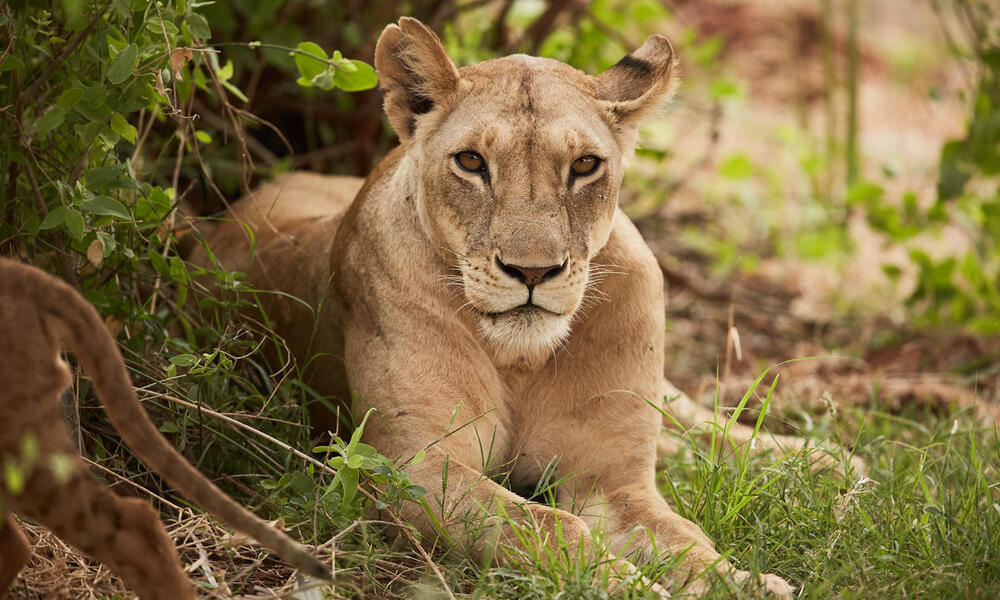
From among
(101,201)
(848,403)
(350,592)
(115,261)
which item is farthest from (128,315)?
(848,403)

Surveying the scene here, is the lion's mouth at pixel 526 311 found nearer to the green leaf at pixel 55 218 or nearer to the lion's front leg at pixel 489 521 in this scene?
the lion's front leg at pixel 489 521

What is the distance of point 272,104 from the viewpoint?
6.14m

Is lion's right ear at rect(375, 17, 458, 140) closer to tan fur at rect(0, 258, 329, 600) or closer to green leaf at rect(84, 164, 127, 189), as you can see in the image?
green leaf at rect(84, 164, 127, 189)

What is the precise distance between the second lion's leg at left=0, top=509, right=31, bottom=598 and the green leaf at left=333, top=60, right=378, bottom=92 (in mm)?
1831

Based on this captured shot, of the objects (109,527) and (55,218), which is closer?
(109,527)

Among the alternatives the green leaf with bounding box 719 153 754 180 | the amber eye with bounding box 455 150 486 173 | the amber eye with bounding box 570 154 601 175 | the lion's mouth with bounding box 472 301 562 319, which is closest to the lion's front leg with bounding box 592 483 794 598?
the lion's mouth with bounding box 472 301 562 319

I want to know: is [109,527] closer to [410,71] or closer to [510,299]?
[510,299]

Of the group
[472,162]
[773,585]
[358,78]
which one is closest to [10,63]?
[358,78]

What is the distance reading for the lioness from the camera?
324cm

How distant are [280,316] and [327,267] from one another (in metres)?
0.33

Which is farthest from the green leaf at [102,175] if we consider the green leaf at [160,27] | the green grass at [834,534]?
the green grass at [834,534]

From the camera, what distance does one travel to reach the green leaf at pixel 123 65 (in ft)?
10.0

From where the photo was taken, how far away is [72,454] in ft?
7.67

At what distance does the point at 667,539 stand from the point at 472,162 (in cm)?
126
